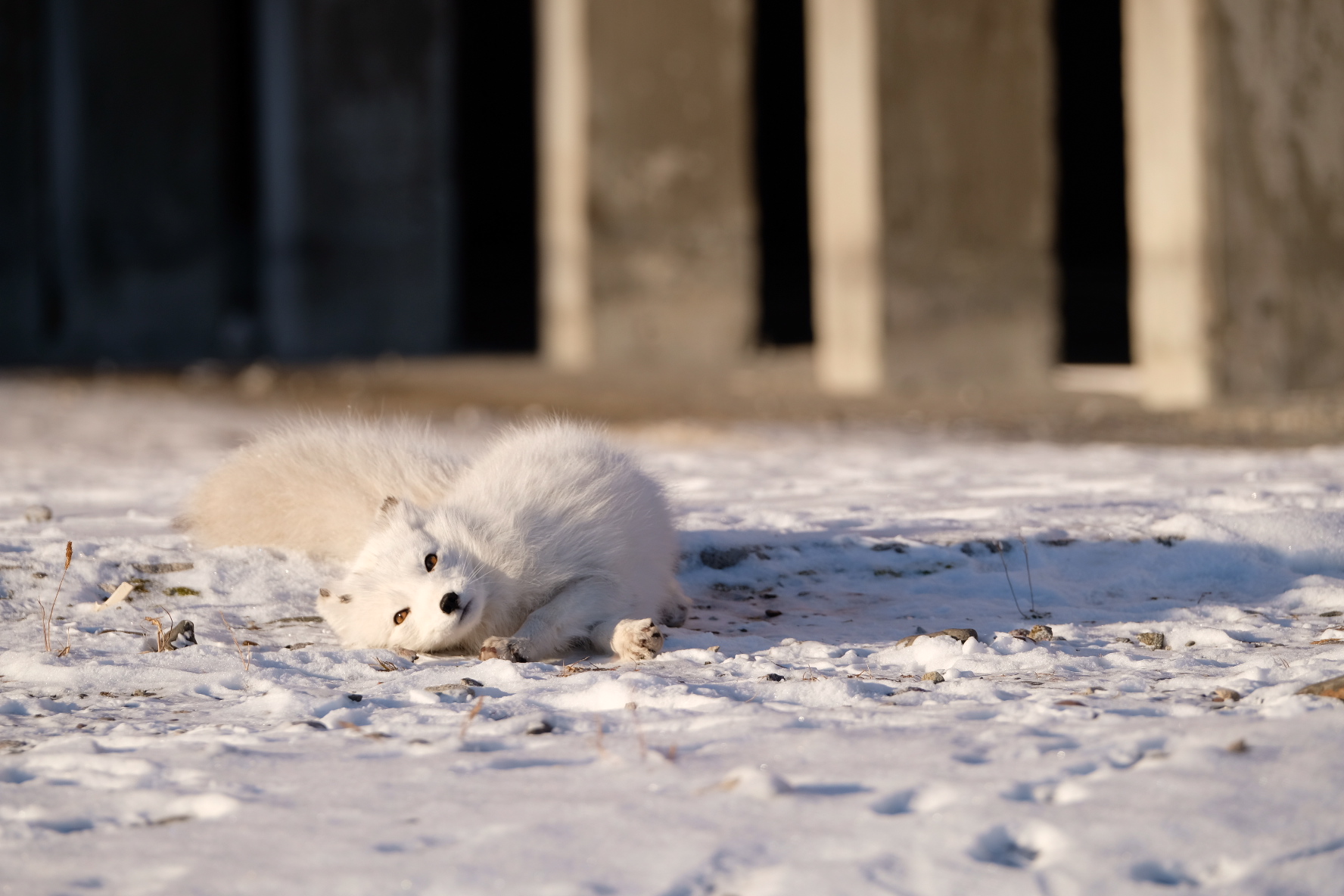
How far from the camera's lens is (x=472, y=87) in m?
17.6

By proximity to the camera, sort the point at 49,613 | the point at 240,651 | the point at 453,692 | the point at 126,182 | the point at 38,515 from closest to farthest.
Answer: the point at 453,692, the point at 240,651, the point at 49,613, the point at 38,515, the point at 126,182

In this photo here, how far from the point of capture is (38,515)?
16.4 ft

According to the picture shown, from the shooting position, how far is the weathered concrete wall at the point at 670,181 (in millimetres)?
13312

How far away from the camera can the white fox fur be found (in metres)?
4.23

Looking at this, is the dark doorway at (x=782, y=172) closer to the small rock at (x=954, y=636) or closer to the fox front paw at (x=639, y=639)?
the small rock at (x=954, y=636)

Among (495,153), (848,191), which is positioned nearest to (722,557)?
(848,191)

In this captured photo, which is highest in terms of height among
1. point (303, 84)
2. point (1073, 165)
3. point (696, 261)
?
point (303, 84)

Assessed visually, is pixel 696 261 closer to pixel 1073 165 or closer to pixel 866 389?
pixel 866 389

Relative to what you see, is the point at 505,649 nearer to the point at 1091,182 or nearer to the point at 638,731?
the point at 638,731

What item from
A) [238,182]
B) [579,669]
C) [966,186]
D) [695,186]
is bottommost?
[579,669]

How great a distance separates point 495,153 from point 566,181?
172 inches

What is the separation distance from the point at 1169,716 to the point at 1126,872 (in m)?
0.75

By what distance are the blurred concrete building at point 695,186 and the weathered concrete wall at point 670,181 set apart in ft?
0.08

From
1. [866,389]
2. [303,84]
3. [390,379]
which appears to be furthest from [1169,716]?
[303,84]
